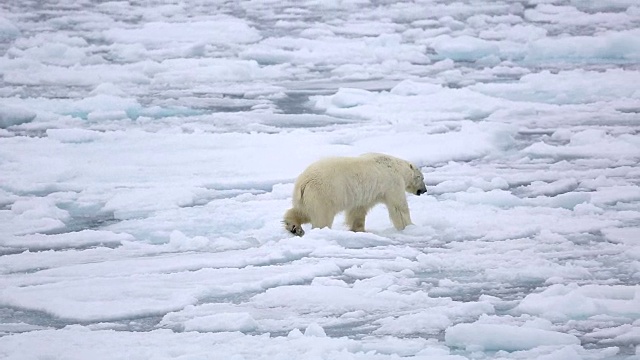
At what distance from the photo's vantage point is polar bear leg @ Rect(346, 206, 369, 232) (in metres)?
5.74

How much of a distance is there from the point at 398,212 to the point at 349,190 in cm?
42

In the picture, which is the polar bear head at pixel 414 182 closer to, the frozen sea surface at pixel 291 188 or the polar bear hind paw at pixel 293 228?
the frozen sea surface at pixel 291 188

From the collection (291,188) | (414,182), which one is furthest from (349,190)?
(291,188)

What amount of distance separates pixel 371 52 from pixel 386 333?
34.7ft

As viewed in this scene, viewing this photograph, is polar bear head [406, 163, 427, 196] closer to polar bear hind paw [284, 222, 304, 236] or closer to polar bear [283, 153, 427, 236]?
polar bear [283, 153, 427, 236]

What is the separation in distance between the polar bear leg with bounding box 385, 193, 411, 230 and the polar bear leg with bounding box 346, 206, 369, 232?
157mm

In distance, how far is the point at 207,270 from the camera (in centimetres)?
483

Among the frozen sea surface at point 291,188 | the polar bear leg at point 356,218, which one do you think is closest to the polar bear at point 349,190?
the polar bear leg at point 356,218

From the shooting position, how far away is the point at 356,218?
578 centimetres

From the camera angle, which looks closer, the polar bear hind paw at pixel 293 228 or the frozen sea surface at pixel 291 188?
the frozen sea surface at pixel 291 188

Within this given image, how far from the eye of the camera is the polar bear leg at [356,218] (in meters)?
5.74

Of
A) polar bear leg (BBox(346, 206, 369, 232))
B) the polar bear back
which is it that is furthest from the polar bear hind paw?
polar bear leg (BBox(346, 206, 369, 232))

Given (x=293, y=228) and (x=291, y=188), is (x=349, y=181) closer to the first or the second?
(x=293, y=228)

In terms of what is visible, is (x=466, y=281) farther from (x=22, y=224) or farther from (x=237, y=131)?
(x=237, y=131)
